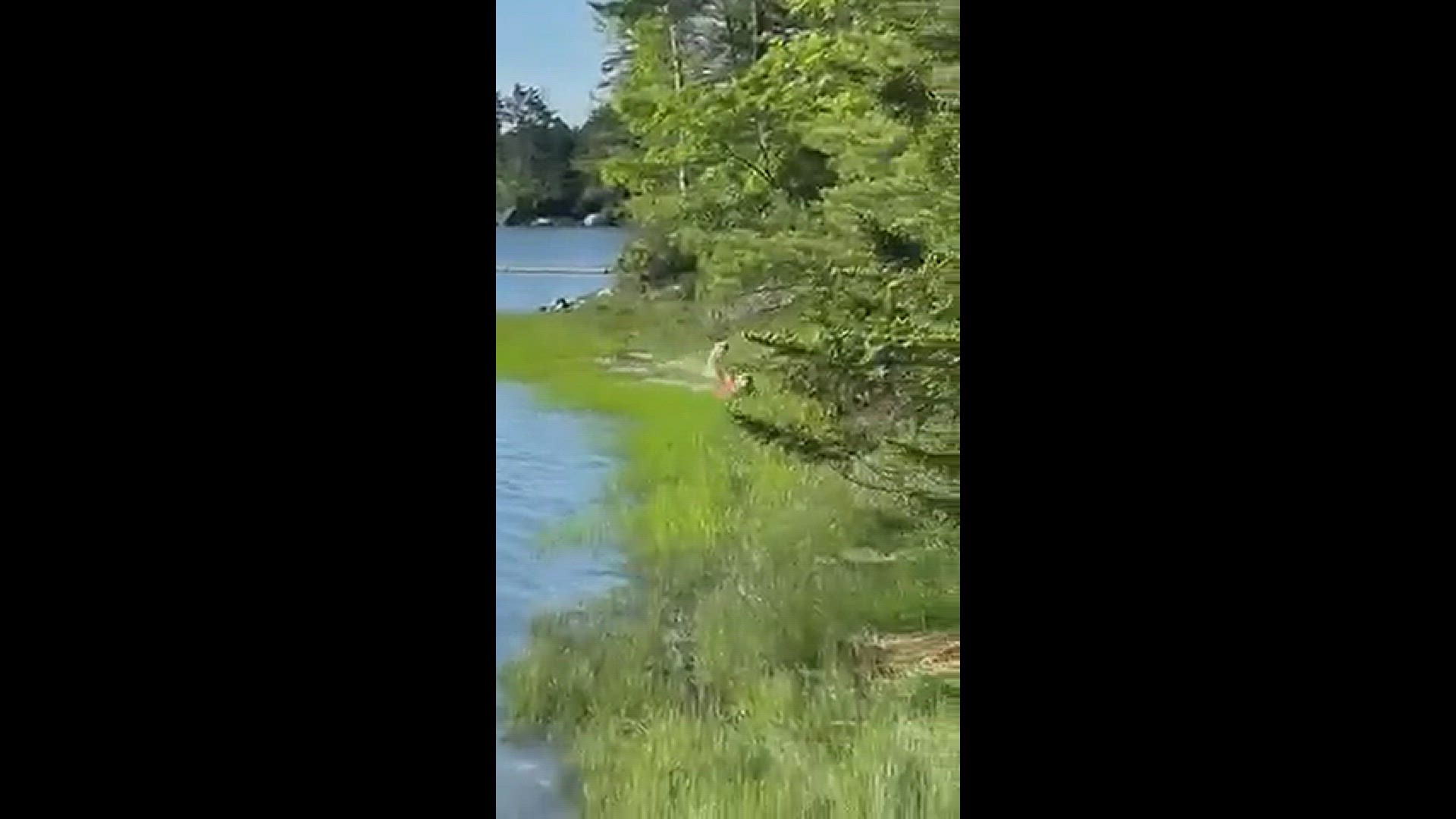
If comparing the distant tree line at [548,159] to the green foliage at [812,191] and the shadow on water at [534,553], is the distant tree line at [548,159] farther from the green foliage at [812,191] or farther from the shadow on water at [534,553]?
the shadow on water at [534,553]

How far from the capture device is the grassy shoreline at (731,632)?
1245mm

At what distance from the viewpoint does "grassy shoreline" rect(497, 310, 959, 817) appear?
125 cm

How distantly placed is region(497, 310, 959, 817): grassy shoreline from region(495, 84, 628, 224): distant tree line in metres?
0.09

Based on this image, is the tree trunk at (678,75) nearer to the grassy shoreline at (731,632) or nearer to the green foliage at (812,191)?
the green foliage at (812,191)

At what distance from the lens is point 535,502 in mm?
1223

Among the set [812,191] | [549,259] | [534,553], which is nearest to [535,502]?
[534,553]

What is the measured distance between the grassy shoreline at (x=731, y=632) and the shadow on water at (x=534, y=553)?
2 centimetres

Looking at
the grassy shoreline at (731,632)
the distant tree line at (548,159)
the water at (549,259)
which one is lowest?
the grassy shoreline at (731,632)

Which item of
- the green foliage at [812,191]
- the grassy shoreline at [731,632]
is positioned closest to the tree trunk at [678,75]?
the green foliage at [812,191]

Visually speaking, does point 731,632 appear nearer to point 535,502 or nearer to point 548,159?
Result: point 535,502

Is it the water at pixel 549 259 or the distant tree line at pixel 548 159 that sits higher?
the distant tree line at pixel 548 159
